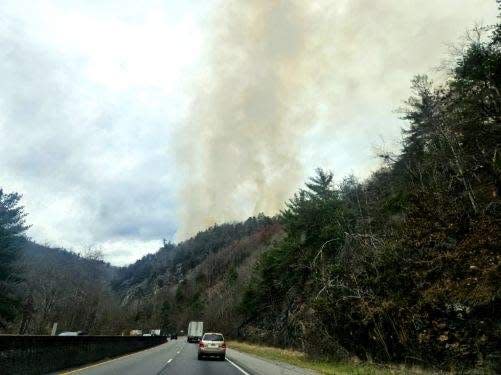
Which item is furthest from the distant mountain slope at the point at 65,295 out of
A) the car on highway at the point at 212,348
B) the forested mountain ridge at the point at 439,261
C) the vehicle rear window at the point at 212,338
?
the forested mountain ridge at the point at 439,261

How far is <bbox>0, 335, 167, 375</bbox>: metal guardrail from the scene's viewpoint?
11.8 metres

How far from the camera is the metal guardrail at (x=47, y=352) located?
38.6 ft

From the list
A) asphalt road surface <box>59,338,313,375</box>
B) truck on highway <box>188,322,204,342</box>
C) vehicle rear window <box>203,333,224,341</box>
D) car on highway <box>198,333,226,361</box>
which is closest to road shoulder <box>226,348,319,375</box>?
asphalt road surface <box>59,338,313,375</box>

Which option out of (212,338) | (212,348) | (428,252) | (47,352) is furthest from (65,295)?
(428,252)

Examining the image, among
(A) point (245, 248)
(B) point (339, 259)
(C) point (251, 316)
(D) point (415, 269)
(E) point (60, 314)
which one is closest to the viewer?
(D) point (415, 269)

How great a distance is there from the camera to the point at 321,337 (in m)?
23.1

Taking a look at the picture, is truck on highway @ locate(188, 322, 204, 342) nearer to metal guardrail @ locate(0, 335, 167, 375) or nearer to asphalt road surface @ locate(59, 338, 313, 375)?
metal guardrail @ locate(0, 335, 167, 375)

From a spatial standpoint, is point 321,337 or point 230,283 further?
point 230,283

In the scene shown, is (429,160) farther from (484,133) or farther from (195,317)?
(195,317)

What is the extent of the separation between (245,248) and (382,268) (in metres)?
135

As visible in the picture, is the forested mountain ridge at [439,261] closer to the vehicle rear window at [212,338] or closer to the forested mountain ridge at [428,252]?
the forested mountain ridge at [428,252]

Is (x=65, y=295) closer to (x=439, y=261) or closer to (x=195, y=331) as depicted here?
(x=195, y=331)

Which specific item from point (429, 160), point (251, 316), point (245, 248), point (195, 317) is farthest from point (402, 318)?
point (245, 248)

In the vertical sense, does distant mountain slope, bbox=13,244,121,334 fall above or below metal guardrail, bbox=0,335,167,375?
above
